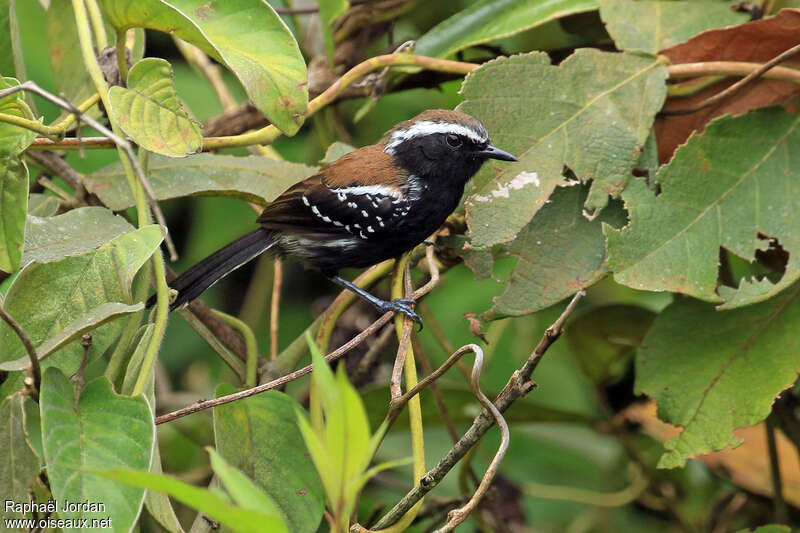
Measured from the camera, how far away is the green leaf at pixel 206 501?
1124mm

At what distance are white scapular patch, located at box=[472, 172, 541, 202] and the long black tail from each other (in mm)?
842

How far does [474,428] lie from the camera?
169cm

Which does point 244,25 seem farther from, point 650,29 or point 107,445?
point 650,29

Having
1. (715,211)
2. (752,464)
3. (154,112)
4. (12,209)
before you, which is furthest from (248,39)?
(752,464)

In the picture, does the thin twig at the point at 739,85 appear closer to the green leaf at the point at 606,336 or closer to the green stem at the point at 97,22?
the green leaf at the point at 606,336

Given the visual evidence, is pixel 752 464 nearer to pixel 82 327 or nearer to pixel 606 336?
pixel 606 336

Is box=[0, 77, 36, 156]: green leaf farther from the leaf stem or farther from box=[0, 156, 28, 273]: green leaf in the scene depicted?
the leaf stem

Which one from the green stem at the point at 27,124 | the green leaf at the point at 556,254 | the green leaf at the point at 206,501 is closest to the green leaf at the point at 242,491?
the green leaf at the point at 206,501

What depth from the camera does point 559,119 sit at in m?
2.64

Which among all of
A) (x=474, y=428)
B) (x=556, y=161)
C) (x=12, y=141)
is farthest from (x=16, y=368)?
(x=556, y=161)

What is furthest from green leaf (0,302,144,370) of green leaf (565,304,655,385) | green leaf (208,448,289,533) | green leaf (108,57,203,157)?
green leaf (565,304,655,385)

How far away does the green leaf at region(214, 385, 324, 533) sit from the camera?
6.74ft

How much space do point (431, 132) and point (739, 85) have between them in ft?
3.28

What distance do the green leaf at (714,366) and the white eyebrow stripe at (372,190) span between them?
99 centimetres
